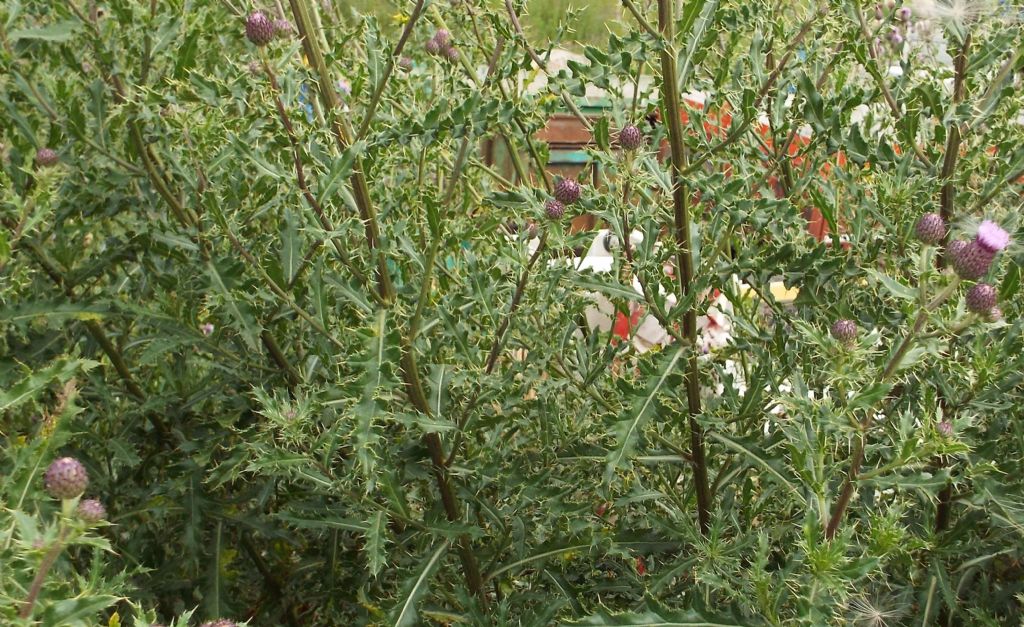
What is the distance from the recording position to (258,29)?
1.63 m

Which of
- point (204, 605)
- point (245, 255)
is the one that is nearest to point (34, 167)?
point (245, 255)

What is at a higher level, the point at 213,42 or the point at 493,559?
the point at 213,42

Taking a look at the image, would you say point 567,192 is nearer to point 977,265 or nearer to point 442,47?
point 977,265

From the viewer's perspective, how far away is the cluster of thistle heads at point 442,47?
2393 millimetres

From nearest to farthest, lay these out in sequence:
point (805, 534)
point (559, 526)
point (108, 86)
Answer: point (805, 534), point (559, 526), point (108, 86)

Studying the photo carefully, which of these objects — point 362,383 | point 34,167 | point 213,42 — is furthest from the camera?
point 213,42

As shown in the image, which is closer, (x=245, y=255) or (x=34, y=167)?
(x=245, y=255)

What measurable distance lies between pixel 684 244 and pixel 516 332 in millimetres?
472

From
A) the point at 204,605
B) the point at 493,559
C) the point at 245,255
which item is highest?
the point at 245,255

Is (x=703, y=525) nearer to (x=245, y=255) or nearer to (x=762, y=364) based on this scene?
(x=762, y=364)

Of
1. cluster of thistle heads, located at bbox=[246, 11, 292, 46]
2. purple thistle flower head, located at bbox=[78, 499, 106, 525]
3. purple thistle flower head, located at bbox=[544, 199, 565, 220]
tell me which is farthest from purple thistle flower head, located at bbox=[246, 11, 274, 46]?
purple thistle flower head, located at bbox=[78, 499, 106, 525]

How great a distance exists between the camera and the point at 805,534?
1375 millimetres

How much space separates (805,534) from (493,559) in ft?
2.80

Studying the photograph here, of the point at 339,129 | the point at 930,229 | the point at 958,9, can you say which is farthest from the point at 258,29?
the point at 958,9
